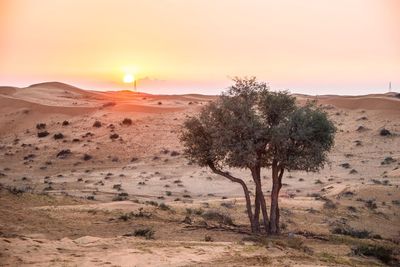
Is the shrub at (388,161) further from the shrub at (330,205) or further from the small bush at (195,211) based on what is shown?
the small bush at (195,211)

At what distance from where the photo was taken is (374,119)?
5684 cm

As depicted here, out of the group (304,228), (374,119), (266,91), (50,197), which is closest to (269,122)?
(266,91)

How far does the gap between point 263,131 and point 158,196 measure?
14.3 m

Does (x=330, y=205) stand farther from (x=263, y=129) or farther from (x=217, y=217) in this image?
(x=263, y=129)

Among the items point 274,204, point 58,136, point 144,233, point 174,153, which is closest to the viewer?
point 144,233

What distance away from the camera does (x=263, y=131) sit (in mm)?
16797

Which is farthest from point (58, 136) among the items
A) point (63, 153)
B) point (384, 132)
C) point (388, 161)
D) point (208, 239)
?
point (208, 239)

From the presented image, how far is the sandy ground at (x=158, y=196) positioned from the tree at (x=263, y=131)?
273 centimetres

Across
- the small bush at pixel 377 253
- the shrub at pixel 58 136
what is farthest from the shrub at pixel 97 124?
the small bush at pixel 377 253

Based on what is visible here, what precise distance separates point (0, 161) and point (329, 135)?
3623cm

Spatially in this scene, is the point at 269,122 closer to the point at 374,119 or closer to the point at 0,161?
the point at 0,161

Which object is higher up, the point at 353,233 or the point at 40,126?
the point at 40,126

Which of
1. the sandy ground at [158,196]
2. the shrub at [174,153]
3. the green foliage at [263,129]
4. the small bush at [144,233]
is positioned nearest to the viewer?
the sandy ground at [158,196]

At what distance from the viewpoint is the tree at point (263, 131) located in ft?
54.7
